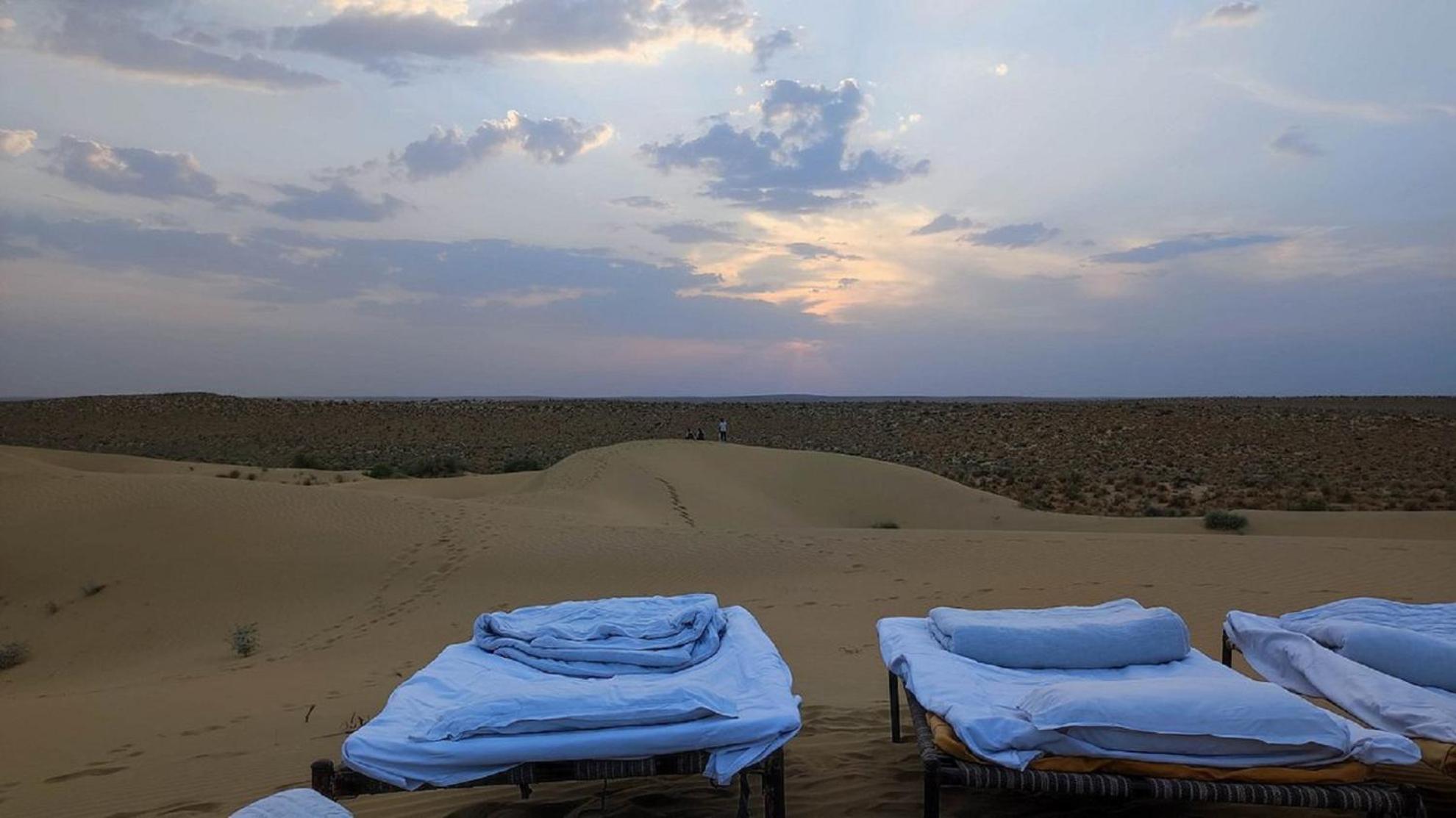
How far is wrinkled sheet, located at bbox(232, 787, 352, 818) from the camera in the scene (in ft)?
9.11

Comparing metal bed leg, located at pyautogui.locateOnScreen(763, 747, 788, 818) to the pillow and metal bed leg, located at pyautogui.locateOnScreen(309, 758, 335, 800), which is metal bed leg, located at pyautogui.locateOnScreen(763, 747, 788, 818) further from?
metal bed leg, located at pyautogui.locateOnScreen(309, 758, 335, 800)

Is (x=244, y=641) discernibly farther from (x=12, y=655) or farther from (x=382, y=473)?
(x=382, y=473)

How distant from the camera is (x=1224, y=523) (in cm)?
1698

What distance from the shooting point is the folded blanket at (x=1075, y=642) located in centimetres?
477

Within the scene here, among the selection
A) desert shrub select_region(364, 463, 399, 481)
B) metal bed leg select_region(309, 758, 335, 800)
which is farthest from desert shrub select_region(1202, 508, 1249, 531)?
desert shrub select_region(364, 463, 399, 481)

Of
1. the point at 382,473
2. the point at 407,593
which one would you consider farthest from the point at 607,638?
the point at 382,473

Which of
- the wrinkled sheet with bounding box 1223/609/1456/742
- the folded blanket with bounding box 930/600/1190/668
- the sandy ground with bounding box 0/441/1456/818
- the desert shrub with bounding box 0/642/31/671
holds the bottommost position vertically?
the desert shrub with bounding box 0/642/31/671

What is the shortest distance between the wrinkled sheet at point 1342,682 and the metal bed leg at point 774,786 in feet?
8.91

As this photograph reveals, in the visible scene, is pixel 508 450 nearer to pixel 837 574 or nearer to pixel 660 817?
pixel 837 574

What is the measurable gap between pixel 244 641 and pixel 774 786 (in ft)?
25.9

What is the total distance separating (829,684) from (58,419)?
199 ft

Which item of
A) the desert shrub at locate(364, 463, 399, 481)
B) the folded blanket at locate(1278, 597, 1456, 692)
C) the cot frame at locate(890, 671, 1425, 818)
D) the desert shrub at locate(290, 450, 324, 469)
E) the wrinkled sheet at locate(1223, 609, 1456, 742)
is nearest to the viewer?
the cot frame at locate(890, 671, 1425, 818)

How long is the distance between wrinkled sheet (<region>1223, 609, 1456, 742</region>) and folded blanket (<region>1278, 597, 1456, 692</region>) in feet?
0.20

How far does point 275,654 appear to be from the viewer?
9.39 metres
